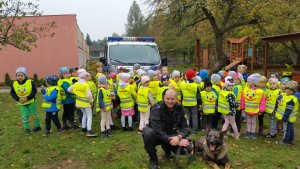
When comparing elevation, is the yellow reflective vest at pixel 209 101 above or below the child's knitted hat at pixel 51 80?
below

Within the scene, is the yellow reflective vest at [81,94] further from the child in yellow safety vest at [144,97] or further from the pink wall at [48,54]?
the pink wall at [48,54]

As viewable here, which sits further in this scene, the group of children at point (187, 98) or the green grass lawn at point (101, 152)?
the group of children at point (187, 98)

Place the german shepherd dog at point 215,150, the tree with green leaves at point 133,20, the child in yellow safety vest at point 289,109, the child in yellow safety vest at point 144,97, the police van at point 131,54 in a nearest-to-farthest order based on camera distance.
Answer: the german shepherd dog at point 215,150, the child in yellow safety vest at point 289,109, the child in yellow safety vest at point 144,97, the police van at point 131,54, the tree with green leaves at point 133,20

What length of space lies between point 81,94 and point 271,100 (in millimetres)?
4784

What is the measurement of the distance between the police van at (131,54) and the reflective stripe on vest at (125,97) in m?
4.10

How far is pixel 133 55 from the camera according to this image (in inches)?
512

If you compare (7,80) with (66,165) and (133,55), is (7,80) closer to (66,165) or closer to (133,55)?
(133,55)

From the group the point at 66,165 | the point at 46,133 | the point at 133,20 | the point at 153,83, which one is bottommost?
the point at 66,165

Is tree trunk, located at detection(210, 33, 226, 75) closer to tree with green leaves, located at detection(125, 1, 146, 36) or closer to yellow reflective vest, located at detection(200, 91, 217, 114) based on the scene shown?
yellow reflective vest, located at detection(200, 91, 217, 114)

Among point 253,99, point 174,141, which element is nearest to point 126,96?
point 253,99

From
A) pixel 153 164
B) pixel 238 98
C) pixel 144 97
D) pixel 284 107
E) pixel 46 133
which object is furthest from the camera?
pixel 46 133

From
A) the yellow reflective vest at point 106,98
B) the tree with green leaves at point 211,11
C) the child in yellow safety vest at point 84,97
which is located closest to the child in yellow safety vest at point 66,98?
the child in yellow safety vest at point 84,97

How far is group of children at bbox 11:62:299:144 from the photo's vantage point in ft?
24.8

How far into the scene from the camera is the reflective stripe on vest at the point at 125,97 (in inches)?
323
